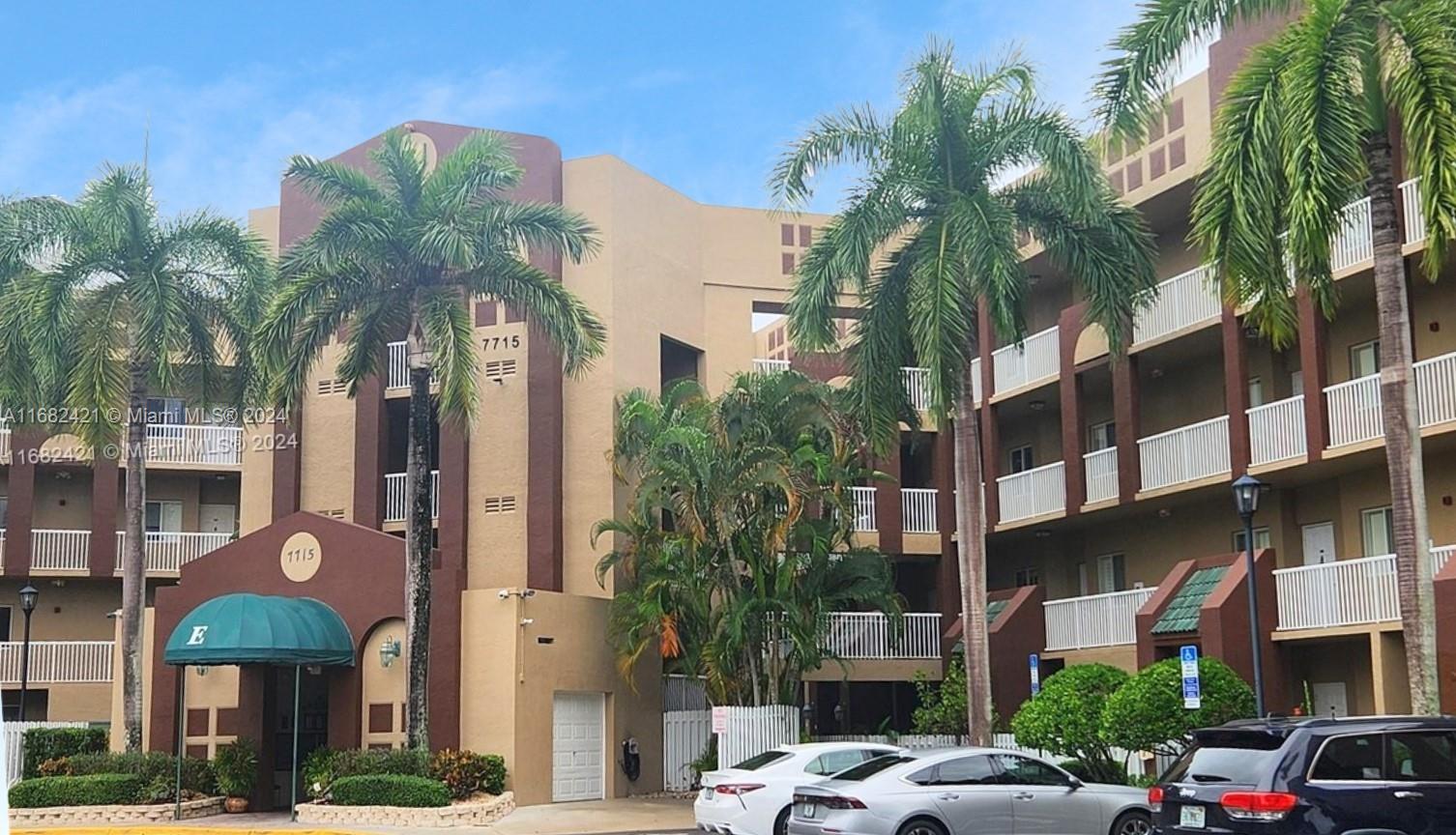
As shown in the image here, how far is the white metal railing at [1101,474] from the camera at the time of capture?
31.6m

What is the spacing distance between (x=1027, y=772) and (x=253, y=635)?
14765mm

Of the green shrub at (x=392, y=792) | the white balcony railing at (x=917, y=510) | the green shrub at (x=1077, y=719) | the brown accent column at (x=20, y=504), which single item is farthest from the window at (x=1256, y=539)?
the brown accent column at (x=20, y=504)

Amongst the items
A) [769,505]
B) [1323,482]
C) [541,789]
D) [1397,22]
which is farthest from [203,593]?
[1397,22]

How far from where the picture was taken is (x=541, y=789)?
96.3 feet

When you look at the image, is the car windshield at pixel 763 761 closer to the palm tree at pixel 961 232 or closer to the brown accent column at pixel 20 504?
the palm tree at pixel 961 232

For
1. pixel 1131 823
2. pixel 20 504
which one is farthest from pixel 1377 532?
pixel 20 504

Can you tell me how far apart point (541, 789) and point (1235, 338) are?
590 inches

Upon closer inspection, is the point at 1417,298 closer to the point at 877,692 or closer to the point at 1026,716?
the point at 1026,716

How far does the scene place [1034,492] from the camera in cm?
3391

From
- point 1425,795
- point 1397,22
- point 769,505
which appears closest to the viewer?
point 1425,795

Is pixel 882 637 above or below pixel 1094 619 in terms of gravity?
below

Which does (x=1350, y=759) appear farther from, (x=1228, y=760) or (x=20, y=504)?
(x=20, y=504)

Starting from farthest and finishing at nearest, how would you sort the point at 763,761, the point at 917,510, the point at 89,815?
the point at 917,510 → the point at 89,815 → the point at 763,761

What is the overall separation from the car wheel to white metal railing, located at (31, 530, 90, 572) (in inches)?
1201
